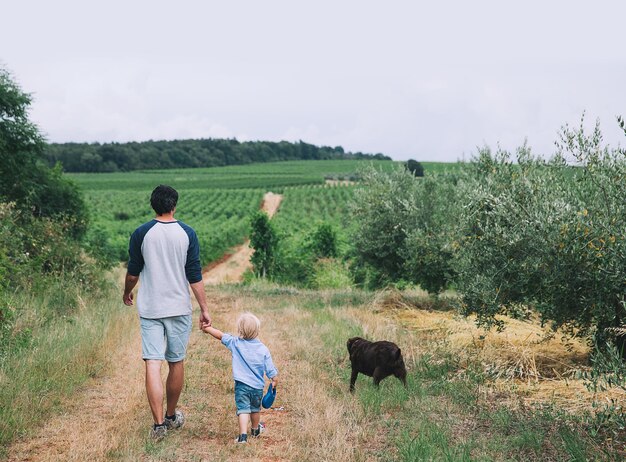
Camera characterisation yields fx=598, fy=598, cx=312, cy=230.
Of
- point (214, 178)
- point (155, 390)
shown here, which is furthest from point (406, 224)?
point (214, 178)

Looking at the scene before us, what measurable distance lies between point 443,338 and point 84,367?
19.5ft

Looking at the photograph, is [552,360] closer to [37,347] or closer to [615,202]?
[615,202]

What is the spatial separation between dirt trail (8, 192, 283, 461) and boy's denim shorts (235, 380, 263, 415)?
968 mm

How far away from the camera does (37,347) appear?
27.5 ft

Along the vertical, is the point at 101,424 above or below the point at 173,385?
below

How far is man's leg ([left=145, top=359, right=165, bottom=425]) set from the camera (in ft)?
19.2

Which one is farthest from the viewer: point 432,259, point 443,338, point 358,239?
point 358,239

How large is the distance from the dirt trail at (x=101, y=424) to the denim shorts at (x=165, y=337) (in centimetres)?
78

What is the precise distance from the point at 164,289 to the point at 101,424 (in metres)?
1.59

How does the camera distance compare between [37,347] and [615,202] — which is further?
[37,347]

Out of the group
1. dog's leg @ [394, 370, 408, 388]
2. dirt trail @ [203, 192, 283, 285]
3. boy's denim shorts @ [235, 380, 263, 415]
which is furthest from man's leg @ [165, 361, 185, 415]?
dirt trail @ [203, 192, 283, 285]

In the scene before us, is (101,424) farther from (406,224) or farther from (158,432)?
(406,224)

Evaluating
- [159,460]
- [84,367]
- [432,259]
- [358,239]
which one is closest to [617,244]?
[159,460]

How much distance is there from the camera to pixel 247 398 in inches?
232
